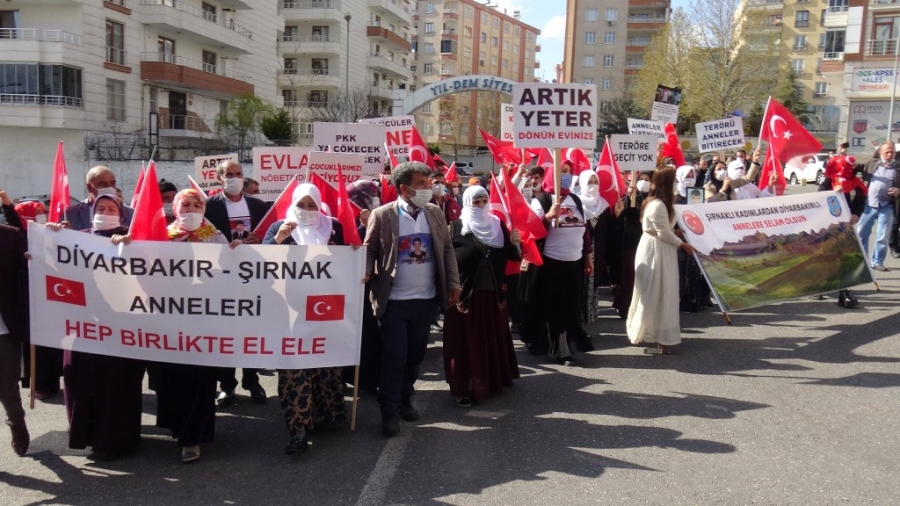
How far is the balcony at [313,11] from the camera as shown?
188ft

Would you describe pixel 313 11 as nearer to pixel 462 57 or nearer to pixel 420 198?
pixel 462 57

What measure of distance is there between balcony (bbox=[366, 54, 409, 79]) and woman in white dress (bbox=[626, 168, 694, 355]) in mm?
59005

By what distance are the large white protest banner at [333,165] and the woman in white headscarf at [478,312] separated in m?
1.54

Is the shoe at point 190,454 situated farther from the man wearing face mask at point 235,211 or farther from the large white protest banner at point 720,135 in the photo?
the large white protest banner at point 720,135

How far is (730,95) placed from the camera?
4506 cm

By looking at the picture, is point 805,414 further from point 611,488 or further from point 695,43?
point 695,43

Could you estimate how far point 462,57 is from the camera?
315 ft

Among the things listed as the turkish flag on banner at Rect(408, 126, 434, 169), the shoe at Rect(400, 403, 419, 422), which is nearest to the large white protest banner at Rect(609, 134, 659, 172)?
the turkish flag on banner at Rect(408, 126, 434, 169)

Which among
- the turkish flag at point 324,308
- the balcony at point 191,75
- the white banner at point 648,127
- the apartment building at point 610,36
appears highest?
the apartment building at point 610,36

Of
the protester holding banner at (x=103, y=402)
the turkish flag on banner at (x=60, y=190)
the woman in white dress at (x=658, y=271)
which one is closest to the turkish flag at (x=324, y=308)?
the protester holding banner at (x=103, y=402)

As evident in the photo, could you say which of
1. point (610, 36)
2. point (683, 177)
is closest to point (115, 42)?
point (683, 177)

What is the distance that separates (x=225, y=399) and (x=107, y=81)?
117 feet

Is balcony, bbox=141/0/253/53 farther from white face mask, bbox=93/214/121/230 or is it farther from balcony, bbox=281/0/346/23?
white face mask, bbox=93/214/121/230

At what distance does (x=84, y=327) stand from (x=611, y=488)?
143 inches
